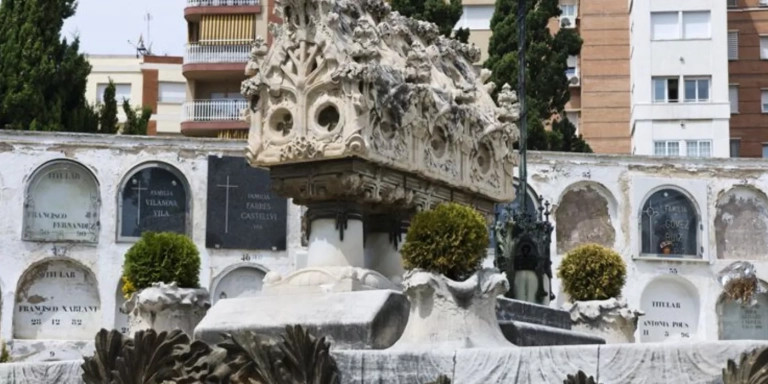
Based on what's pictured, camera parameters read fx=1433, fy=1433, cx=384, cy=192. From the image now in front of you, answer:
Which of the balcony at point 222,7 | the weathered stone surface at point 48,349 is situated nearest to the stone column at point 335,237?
the weathered stone surface at point 48,349

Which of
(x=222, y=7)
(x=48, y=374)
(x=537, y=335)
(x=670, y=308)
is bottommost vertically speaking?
(x=48, y=374)

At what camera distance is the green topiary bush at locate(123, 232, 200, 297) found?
18.8 meters

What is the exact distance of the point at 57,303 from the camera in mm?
35875

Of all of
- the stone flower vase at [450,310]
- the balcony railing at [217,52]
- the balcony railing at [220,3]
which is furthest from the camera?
the balcony railing at [220,3]

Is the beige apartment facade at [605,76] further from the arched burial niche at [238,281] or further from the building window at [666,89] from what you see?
the arched burial niche at [238,281]

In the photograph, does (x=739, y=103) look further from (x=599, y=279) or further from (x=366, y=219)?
(x=366, y=219)

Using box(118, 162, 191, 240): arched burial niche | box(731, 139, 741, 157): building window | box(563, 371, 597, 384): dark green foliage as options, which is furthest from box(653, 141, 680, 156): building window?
box(563, 371, 597, 384): dark green foliage

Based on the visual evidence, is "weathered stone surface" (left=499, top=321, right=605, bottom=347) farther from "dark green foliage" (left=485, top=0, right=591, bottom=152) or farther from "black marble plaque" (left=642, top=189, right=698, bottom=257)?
"dark green foliage" (left=485, top=0, right=591, bottom=152)

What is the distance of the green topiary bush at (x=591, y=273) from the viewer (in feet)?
72.7

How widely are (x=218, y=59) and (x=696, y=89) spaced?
17.8 metres

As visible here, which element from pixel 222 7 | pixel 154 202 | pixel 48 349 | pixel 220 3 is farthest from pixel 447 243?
pixel 220 3

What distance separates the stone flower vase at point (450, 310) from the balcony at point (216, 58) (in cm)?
4017

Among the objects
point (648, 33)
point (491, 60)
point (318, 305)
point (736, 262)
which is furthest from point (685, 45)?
point (318, 305)

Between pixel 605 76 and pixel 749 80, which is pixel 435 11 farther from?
pixel 749 80
